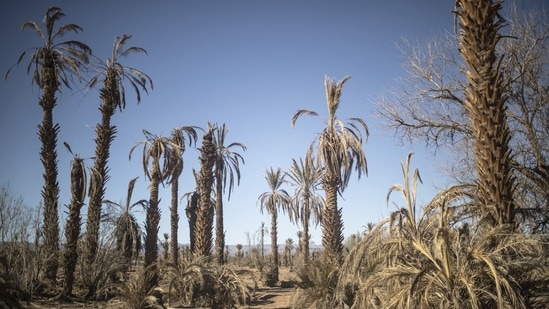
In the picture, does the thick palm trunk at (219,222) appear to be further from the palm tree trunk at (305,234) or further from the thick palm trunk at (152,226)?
the palm tree trunk at (305,234)

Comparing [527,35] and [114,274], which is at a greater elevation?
[527,35]

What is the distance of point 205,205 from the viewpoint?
1755cm

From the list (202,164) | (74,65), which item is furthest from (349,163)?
(74,65)

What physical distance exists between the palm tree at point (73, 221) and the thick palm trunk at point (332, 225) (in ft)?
36.0

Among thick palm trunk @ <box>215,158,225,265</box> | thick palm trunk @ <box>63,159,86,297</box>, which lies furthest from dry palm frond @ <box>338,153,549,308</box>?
thick palm trunk @ <box>215,158,225,265</box>

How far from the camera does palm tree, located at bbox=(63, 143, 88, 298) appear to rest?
41.4 feet

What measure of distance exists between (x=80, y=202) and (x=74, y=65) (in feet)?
20.6

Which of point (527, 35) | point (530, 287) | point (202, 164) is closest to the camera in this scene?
point (530, 287)

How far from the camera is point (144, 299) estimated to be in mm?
8820

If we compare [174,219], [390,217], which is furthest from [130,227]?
[390,217]

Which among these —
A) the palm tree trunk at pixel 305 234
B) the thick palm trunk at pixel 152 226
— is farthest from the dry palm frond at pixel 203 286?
the palm tree trunk at pixel 305 234

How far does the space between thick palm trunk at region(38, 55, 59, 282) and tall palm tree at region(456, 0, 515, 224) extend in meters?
14.8

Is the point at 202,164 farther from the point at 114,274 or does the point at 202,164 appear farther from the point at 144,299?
the point at 144,299

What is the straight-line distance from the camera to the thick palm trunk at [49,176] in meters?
13.0
